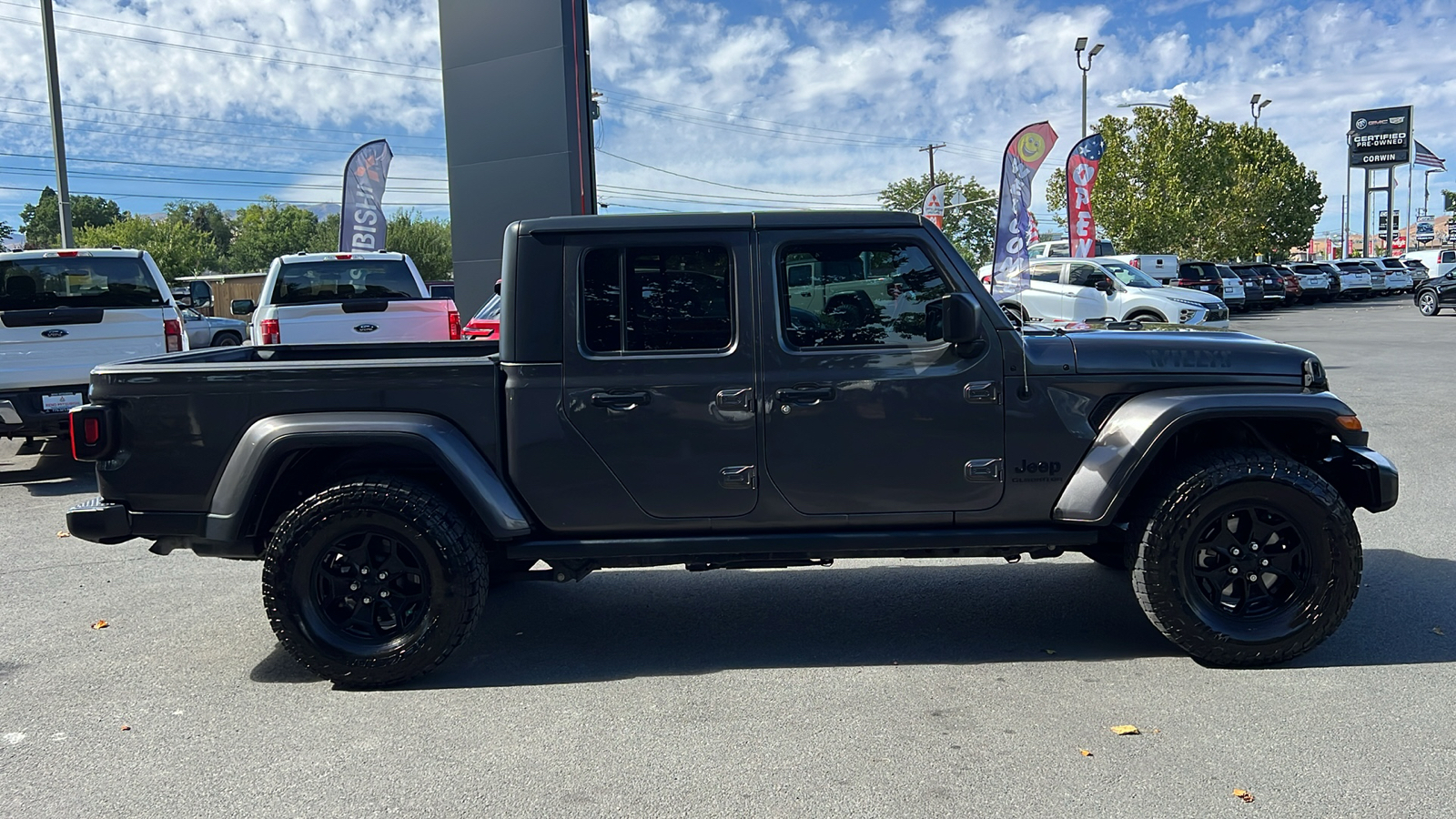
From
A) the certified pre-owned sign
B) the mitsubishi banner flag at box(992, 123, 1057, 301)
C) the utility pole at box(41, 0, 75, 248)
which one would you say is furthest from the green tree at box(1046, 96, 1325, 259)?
the utility pole at box(41, 0, 75, 248)

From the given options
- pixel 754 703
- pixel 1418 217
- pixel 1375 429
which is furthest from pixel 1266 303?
pixel 1418 217

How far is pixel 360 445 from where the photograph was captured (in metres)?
4.43

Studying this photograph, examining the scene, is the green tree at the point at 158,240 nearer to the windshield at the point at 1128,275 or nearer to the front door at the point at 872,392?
the windshield at the point at 1128,275

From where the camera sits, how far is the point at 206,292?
10.6 meters

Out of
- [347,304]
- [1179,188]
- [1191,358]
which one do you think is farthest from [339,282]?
[1179,188]

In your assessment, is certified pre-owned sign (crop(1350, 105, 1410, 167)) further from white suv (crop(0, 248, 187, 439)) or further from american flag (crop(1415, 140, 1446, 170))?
white suv (crop(0, 248, 187, 439))

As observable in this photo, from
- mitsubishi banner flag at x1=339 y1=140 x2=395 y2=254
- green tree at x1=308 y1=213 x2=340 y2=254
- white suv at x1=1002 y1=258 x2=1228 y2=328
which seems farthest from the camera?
green tree at x1=308 y1=213 x2=340 y2=254

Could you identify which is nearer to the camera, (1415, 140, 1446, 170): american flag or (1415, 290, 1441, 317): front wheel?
(1415, 290, 1441, 317): front wheel

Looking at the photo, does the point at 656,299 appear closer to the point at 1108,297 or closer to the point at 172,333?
the point at 172,333

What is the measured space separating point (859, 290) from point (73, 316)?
25.0ft

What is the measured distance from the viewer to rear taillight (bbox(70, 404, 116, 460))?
4.39 m

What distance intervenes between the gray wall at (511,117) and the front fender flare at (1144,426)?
16279 mm

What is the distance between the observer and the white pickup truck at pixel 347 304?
37.1ft

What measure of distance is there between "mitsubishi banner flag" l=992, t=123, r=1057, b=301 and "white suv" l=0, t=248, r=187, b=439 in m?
12.4
